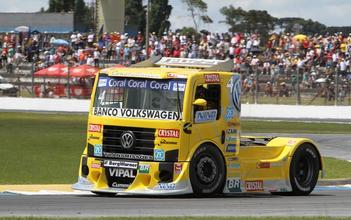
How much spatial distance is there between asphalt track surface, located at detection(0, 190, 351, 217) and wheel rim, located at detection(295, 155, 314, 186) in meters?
0.55

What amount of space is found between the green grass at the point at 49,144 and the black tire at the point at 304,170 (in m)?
3.12

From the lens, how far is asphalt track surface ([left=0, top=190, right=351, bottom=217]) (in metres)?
11.9

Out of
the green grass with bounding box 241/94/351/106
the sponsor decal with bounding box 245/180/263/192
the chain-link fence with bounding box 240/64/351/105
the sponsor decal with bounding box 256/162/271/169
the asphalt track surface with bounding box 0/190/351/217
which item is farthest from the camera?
the green grass with bounding box 241/94/351/106

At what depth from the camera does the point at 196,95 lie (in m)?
14.2

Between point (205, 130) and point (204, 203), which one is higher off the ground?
point (205, 130)

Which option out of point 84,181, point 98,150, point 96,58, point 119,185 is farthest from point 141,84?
point 96,58

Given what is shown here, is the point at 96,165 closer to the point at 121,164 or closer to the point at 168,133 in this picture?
the point at 121,164

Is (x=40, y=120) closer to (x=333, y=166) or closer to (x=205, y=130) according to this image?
(x=333, y=166)

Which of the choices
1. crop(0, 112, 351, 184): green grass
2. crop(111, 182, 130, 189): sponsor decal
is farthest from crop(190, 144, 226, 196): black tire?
crop(0, 112, 351, 184): green grass

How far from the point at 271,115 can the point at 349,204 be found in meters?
28.4

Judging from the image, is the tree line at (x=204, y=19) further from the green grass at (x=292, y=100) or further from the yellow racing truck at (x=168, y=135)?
the yellow racing truck at (x=168, y=135)

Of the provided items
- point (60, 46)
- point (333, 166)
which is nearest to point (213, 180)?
point (333, 166)

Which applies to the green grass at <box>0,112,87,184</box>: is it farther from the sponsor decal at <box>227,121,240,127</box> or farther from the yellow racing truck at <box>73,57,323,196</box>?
the sponsor decal at <box>227,121,240,127</box>

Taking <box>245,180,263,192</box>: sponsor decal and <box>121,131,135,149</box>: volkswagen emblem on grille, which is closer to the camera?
<box>121,131,135,149</box>: volkswagen emblem on grille
